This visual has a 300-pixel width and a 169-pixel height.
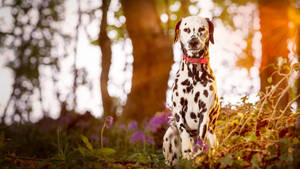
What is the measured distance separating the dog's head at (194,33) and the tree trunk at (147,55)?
16.9ft

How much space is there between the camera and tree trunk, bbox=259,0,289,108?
6.64 metres

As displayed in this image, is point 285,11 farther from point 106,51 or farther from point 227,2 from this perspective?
point 106,51

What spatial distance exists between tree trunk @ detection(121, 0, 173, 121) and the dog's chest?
16.9 feet

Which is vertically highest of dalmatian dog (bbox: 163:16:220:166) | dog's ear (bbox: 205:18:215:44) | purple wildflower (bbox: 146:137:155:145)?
dog's ear (bbox: 205:18:215:44)

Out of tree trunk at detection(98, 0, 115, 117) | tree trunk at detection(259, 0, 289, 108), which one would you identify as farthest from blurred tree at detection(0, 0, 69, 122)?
tree trunk at detection(259, 0, 289, 108)

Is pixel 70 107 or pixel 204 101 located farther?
pixel 70 107

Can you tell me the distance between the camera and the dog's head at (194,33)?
158 inches

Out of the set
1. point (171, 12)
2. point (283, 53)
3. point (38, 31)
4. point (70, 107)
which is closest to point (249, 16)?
point (171, 12)

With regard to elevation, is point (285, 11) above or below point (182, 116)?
above

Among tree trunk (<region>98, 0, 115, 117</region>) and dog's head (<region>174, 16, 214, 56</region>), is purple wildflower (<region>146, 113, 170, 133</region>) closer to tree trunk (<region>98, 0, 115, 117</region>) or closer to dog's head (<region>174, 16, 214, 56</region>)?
dog's head (<region>174, 16, 214, 56</region>)

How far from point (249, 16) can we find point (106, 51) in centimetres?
682

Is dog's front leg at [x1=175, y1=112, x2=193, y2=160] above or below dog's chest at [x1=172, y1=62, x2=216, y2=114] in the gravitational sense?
below

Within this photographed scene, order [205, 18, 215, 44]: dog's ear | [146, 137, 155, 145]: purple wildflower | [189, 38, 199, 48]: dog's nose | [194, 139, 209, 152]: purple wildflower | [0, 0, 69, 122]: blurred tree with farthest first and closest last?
1. [0, 0, 69, 122]: blurred tree
2. [146, 137, 155, 145]: purple wildflower
3. [205, 18, 215, 44]: dog's ear
4. [189, 38, 199, 48]: dog's nose
5. [194, 139, 209, 152]: purple wildflower

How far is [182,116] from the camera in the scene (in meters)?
4.18
